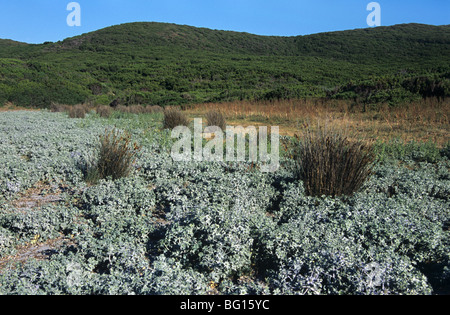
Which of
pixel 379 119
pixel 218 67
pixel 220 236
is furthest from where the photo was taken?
pixel 218 67

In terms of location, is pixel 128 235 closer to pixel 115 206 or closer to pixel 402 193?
pixel 115 206

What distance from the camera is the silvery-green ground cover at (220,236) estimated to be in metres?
2.35

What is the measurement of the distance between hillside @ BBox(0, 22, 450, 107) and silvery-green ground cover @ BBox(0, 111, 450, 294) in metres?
12.0

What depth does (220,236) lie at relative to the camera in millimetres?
2805

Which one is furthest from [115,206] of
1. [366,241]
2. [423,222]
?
[423,222]

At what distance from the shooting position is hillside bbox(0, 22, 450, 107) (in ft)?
74.6

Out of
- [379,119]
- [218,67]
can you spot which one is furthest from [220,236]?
[218,67]

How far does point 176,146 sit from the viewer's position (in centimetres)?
713

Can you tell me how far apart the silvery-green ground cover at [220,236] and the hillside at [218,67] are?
11976mm

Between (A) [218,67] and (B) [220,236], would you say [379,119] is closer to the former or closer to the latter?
(B) [220,236]

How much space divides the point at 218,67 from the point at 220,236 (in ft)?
139

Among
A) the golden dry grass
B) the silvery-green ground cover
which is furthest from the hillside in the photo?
the silvery-green ground cover

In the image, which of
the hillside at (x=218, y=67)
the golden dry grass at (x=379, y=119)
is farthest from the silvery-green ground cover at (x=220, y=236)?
the hillside at (x=218, y=67)

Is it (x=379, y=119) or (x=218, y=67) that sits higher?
(x=218, y=67)
